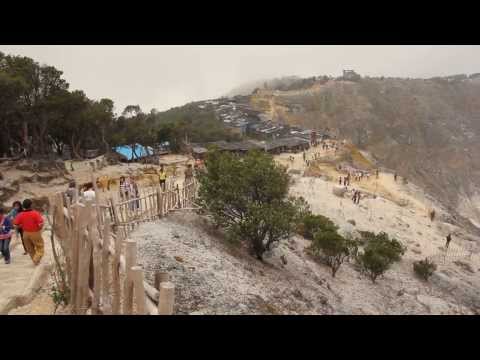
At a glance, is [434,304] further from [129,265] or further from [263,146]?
[263,146]

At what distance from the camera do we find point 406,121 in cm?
11244

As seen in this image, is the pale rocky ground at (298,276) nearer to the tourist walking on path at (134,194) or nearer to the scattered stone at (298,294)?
the scattered stone at (298,294)

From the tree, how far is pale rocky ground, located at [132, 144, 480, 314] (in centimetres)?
→ 73

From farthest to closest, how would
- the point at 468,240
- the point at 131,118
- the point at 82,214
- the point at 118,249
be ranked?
1. the point at 131,118
2. the point at 468,240
3. the point at 82,214
4. the point at 118,249

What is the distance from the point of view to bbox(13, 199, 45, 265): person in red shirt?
24.7 feet

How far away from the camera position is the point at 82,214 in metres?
5.06

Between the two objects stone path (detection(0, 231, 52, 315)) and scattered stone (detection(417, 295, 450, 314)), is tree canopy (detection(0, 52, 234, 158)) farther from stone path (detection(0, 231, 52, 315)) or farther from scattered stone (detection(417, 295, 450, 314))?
scattered stone (detection(417, 295, 450, 314))

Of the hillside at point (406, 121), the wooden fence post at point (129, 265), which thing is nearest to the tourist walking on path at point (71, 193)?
the wooden fence post at point (129, 265)

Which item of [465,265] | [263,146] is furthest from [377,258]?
[263,146]

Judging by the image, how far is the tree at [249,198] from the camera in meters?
14.1

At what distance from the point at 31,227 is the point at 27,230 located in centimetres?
11
